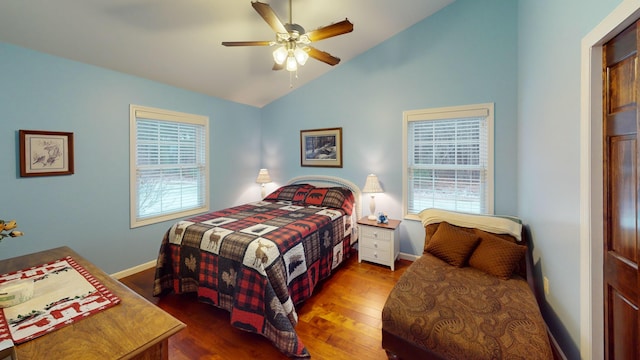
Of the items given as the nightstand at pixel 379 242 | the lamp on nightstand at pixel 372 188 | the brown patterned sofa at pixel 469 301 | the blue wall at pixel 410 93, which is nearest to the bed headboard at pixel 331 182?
the blue wall at pixel 410 93

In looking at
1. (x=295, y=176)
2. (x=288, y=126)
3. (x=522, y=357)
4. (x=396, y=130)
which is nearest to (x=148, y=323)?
(x=522, y=357)

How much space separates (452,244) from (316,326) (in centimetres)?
142

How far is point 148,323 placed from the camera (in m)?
0.90

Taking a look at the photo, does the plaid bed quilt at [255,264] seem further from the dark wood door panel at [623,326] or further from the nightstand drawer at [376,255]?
the dark wood door panel at [623,326]

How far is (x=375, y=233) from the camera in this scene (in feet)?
10.5

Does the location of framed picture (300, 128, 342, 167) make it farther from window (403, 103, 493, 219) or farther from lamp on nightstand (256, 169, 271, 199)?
window (403, 103, 493, 219)

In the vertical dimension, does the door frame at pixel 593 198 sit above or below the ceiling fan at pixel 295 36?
below

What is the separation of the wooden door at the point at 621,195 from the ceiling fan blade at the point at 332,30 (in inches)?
60.2

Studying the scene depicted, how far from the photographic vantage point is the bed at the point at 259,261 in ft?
6.28

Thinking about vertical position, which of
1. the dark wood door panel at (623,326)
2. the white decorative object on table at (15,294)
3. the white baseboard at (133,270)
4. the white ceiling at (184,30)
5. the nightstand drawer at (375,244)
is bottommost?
the white baseboard at (133,270)

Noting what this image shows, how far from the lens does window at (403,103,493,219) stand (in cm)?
296

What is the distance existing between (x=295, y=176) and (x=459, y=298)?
320 cm

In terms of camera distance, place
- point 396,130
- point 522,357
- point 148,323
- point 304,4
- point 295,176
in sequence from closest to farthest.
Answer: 1. point 148,323
2. point 522,357
3. point 304,4
4. point 396,130
5. point 295,176

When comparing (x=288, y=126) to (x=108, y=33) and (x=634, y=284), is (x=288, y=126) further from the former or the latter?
(x=634, y=284)
